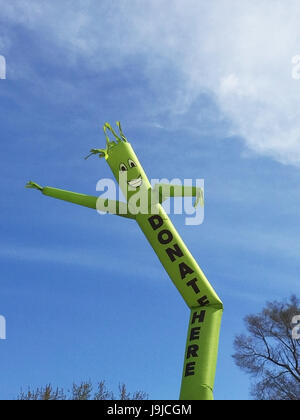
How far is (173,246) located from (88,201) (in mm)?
2326

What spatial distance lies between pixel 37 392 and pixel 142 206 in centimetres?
1063

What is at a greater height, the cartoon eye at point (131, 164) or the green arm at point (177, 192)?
the cartoon eye at point (131, 164)

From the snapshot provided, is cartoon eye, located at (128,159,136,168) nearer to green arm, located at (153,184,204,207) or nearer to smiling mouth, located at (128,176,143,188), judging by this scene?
smiling mouth, located at (128,176,143,188)

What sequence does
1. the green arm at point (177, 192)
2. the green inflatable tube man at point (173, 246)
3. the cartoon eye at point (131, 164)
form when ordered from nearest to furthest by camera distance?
the green inflatable tube man at point (173, 246)
the green arm at point (177, 192)
the cartoon eye at point (131, 164)

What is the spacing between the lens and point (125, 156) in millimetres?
11125

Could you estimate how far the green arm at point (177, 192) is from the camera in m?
10.8

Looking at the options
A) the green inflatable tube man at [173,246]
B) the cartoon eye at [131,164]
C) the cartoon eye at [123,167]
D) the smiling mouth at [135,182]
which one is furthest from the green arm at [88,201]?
the cartoon eye at [131,164]

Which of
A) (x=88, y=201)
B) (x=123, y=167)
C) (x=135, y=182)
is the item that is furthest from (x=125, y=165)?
(x=88, y=201)

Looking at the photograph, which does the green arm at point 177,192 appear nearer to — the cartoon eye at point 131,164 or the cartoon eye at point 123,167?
the cartoon eye at point 131,164

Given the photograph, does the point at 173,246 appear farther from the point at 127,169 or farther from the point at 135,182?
the point at 127,169

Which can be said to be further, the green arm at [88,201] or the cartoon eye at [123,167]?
the cartoon eye at [123,167]
